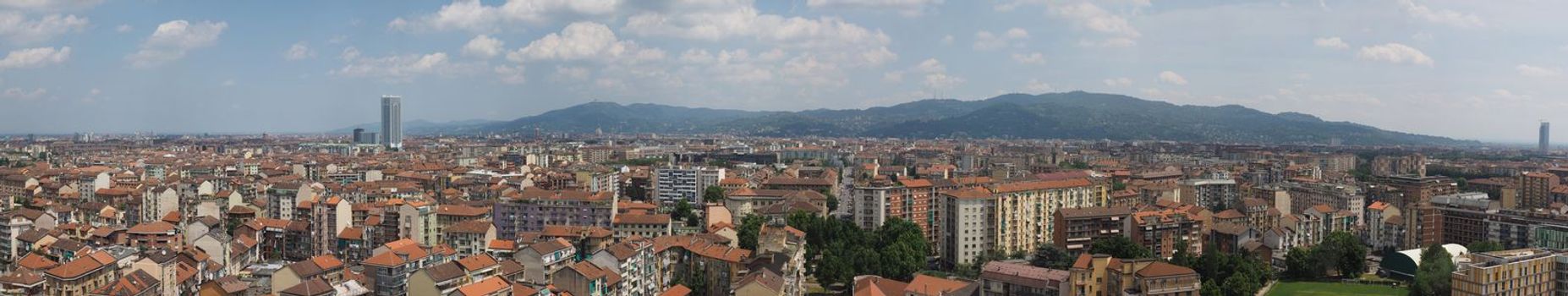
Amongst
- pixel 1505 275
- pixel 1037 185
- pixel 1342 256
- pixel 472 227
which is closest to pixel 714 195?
pixel 1037 185

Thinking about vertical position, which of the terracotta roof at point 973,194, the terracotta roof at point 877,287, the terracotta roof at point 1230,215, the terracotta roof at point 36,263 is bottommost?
the terracotta roof at point 877,287

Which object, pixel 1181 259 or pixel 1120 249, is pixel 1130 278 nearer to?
pixel 1181 259

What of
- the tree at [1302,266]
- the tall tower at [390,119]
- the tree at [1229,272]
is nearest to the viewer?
the tree at [1229,272]

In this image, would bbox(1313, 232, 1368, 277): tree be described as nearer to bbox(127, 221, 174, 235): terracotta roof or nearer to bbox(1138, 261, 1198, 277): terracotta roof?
bbox(1138, 261, 1198, 277): terracotta roof

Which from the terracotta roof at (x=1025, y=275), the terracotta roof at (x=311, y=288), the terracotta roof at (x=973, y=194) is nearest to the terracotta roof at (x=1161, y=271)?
the terracotta roof at (x=1025, y=275)

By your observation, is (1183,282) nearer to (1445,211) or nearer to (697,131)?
(1445,211)

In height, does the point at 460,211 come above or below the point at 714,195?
above

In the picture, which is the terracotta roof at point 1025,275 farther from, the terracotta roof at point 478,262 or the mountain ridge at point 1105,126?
the mountain ridge at point 1105,126
